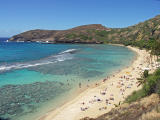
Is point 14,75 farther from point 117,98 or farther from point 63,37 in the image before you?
point 63,37

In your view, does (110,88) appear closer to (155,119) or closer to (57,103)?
(57,103)

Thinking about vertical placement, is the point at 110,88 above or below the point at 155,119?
below

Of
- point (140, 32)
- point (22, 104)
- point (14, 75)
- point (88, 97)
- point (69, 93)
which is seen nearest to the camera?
point (22, 104)

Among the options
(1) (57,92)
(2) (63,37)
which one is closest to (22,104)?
(1) (57,92)

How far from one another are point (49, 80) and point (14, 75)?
9002 millimetres

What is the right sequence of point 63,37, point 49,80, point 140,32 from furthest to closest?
point 63,37 → point 140,32 → point 49,80

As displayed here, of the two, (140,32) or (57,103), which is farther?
(140,32)

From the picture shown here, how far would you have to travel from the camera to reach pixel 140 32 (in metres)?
129

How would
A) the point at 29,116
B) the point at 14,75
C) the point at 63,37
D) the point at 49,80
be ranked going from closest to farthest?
the point at 29,116 < the point at 49,80 < the point at 14,75 < the point at 63,37

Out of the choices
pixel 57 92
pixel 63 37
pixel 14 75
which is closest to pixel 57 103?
pixel 57 92

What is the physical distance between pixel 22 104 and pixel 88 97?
346 inches

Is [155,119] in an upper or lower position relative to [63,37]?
lower

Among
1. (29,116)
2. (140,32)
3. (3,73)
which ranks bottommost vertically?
(29,116)

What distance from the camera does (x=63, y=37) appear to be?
17675 centimetres
